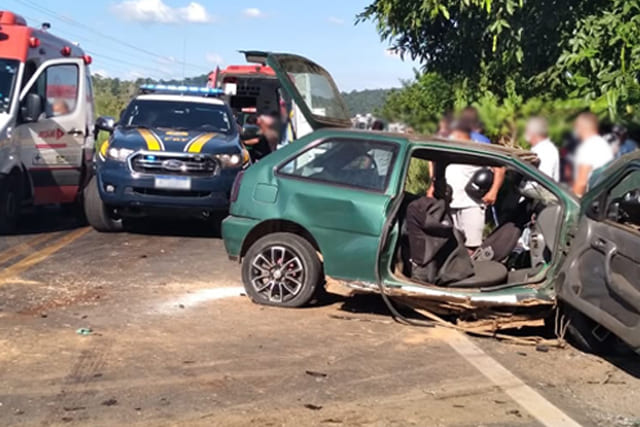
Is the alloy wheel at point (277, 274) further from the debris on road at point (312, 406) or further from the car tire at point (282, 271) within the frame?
the debris on road at point (312, 406)

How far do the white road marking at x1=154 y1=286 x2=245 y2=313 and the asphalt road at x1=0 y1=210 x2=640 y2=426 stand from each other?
0.02 metres

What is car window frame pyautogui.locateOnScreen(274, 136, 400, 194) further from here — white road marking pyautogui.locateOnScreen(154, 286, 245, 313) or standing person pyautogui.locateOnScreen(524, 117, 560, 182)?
standing person pyautogui.locateOnScreen(524, 117, 560, 182)

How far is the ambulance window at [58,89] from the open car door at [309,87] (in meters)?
4.27

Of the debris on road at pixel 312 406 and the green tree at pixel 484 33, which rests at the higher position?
the green tree at pixel 484 33

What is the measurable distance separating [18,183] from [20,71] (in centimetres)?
146

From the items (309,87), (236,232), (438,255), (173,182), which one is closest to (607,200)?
(438,255)

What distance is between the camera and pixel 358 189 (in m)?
7.59

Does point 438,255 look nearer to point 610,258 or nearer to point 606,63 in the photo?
point 610,258

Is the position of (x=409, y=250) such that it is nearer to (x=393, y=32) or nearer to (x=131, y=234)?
(x=393, y=32)

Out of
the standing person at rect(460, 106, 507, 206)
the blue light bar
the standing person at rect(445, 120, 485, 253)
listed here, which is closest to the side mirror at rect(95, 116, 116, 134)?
the blue light bar

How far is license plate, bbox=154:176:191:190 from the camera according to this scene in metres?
11.4

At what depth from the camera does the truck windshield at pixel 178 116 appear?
12.6 metres

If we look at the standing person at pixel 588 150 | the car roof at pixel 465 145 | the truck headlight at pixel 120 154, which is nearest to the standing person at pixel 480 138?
the standing person at pixel 588 150

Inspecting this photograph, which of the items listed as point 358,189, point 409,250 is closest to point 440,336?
point 409,250
